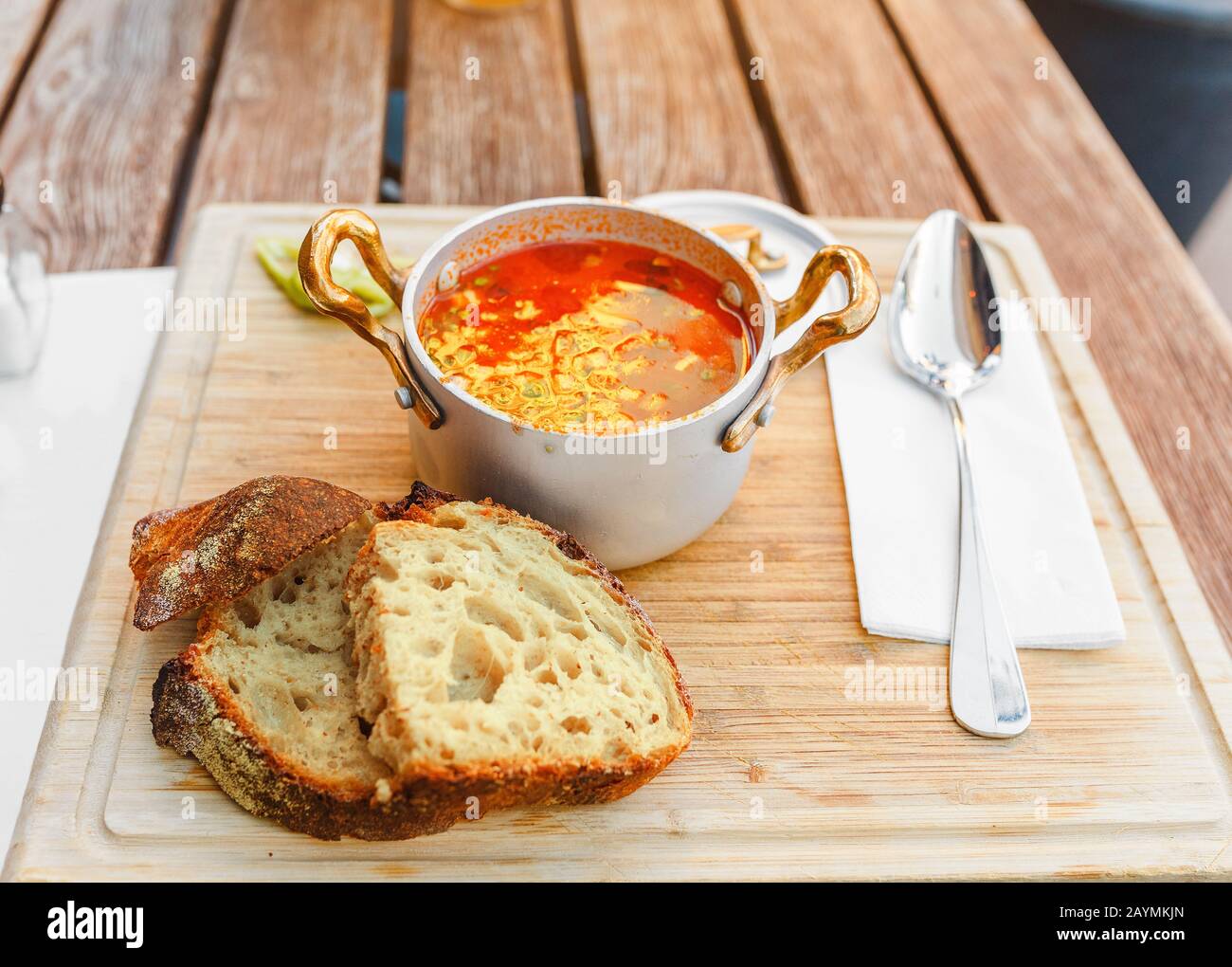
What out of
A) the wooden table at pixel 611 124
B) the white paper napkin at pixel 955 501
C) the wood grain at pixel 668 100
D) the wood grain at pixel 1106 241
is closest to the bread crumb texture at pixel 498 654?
the white paper napkin at pixel 955 501

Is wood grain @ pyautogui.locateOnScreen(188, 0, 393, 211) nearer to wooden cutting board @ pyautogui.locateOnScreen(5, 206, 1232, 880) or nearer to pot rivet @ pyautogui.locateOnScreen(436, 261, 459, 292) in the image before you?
wooden cutting board @ pyautogui.locateOnScreen(5, 206, 1232, 880)

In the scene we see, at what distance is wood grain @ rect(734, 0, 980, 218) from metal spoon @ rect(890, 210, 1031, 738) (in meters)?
0.48

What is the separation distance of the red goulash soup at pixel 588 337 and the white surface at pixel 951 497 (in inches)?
15.2

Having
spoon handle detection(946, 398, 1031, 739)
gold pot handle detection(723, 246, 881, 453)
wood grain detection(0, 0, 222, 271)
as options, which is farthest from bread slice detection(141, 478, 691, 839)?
wood grain detection(0, 0, 222, 271)

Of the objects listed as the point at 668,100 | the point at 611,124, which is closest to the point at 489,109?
the point at 611,124

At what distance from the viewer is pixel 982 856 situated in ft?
5.06

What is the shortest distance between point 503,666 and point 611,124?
1927 millimetres

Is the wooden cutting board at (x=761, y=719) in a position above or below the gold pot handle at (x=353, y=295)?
below

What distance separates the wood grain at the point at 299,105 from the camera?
2.73 m

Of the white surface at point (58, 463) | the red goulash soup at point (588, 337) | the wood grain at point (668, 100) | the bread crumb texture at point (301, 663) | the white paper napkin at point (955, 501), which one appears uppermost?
the red goulash soup at point (588, 337)

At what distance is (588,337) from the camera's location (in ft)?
5.95

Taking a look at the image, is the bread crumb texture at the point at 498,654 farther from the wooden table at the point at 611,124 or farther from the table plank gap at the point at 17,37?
the table plank gap at the point at 17,37

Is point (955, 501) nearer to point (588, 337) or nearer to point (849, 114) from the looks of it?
point (588, 337)

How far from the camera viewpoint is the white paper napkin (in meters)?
1.82
